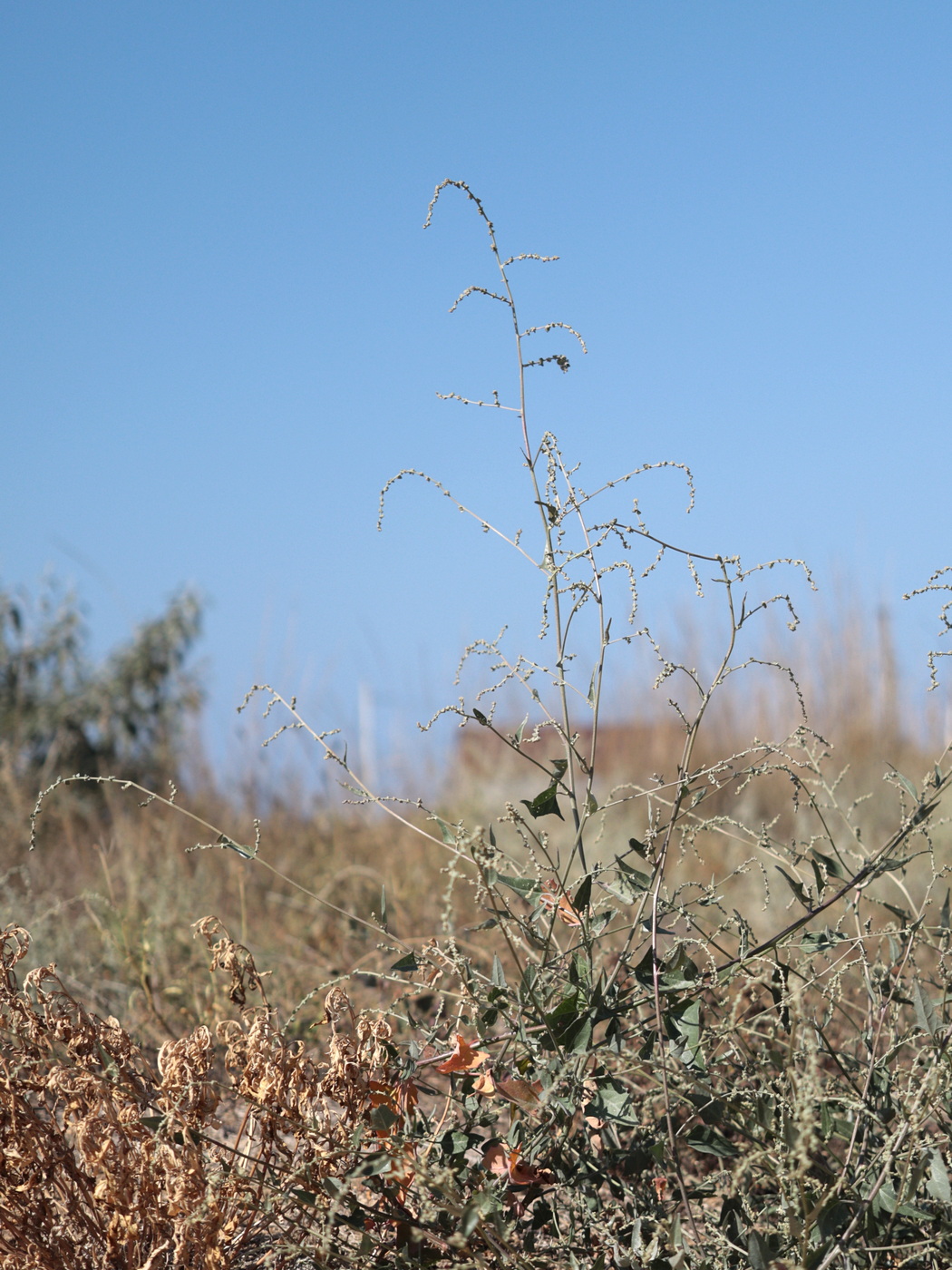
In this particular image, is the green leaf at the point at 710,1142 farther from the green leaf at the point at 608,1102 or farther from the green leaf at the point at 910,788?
the green leaf at the point at 910,788

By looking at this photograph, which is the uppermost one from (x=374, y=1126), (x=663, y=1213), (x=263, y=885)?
(x=374, y=1126)

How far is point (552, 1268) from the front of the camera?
1.29m

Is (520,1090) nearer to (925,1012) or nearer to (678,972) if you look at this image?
(678,972)

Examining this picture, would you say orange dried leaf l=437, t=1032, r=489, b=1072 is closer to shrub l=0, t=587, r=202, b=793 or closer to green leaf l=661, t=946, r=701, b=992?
green leaf l=661, t=946, r=701, b=992

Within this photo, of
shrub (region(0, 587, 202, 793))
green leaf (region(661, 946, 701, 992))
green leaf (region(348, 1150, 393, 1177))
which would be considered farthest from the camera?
shrub (region(0, 587, 202, 793))

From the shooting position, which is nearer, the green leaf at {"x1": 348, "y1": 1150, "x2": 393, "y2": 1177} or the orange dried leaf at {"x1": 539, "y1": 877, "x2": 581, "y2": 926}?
the green leaf at {"x1": 348, "y1": 1150, "x2": 393, "y2": 1177}

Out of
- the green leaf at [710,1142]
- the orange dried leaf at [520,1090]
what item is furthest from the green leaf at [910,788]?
the orange dried leaf at [520,1090]

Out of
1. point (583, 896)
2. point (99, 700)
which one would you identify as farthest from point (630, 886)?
point (99, 700)

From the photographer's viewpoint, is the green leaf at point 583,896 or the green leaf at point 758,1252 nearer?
the green leaf at point 758,1252

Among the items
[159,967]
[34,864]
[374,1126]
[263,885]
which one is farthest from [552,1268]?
[34,864]

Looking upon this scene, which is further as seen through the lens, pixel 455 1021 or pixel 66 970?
pixel 66 970

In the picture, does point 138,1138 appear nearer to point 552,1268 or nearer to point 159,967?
point 552,1268

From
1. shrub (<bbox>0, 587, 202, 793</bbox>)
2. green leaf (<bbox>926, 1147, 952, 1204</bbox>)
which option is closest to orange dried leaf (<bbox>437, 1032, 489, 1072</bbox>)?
green leaf (<bbox>926, 1147, 952, 1204</bbox>)

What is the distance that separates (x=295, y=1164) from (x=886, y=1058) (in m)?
0.71
